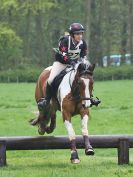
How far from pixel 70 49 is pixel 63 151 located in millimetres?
4488

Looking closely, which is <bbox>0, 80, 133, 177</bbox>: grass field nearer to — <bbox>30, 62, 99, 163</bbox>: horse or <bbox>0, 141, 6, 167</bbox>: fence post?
<bbox>0, 141, 6, 167</bbox>: fence post

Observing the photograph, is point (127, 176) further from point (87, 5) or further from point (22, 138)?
point (87, 5)

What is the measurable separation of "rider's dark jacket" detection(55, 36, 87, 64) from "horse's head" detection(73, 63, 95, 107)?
27.6 inches

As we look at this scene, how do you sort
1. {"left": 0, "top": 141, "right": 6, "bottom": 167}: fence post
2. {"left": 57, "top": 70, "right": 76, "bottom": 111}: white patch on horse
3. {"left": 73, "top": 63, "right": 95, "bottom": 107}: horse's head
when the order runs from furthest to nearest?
{"left": 0, "top": 141, "right": 6, "bottom": 167}: fence post
{"left": 57, "top": 70, "right": 76, "bottom": 111}: white patch on horse
{"left": 73, "top": 63, "right": 95, "bottom": 107}: horse's head

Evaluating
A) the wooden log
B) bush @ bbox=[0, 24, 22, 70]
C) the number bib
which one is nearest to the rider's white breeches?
the number bib

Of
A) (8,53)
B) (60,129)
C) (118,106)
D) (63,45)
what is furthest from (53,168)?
(8,53)

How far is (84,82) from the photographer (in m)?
10.4

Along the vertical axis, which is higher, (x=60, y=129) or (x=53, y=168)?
(x=53, y=168)

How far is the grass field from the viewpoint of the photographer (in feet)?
32.5

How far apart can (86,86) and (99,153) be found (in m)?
4.15

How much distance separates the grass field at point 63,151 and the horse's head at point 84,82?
4.08 ft

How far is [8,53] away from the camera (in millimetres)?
71188

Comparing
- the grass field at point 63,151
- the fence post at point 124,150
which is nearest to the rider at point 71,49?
the grass field at point 63,151

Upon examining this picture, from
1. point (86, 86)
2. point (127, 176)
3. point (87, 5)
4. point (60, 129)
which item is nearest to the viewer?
point (127, 176)
